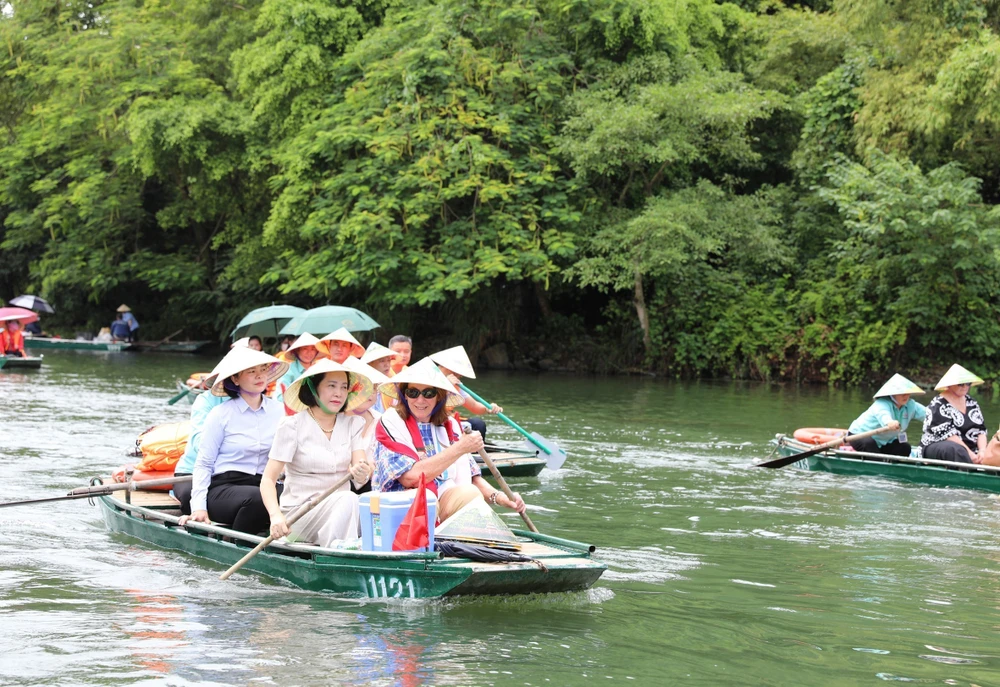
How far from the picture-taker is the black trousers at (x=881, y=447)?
1280 cm

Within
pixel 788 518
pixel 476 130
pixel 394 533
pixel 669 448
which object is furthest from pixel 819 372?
pixel 394 533

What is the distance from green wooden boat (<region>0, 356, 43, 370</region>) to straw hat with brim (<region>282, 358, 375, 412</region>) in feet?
58.6

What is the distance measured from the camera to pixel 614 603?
23.7 feet

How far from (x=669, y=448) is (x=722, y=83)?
11.8 m

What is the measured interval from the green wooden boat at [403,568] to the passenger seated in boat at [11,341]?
18091mm

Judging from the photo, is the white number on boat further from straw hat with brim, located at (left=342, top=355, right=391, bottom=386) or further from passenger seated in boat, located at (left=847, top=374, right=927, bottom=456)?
passenger seated in boat, located at (left=847, top=374, right=927, bottom=456)

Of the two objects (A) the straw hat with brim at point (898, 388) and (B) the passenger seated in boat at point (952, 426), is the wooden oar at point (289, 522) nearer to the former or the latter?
(A) the straw hat with brim at point (898, 388)

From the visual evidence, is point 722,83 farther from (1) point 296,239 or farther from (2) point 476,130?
(1) point 296,239

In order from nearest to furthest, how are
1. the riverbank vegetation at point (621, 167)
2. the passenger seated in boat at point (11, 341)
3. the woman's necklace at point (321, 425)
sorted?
the woman's necklace at point (321, 425) < the riverbank vegetation at point (621, 167) < the passenger seated in boat at point (11, 341)

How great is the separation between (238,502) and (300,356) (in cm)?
274

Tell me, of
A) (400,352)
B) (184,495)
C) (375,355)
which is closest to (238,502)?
(184,495)

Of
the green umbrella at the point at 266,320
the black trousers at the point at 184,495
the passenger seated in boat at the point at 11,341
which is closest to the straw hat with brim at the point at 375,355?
the black trousers at the point at 184,495

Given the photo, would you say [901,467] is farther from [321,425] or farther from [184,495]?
[184,495]

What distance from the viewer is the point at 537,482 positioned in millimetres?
12141
